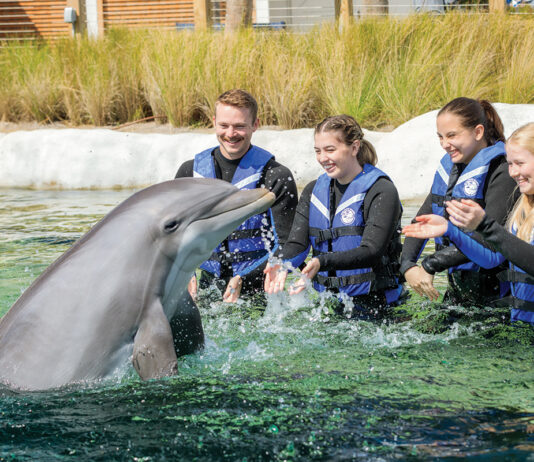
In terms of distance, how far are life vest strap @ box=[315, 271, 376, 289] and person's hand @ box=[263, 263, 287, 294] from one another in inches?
20.7

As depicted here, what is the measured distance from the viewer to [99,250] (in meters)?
3.82

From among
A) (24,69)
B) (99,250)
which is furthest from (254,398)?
(24,69)

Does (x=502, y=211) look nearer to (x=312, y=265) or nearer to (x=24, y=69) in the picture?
(x=312, y=265)

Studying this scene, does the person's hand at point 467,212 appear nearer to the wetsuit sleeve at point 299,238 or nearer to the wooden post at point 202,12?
the wetsuit sleeve at point 299,238

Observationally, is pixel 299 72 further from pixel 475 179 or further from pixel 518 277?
pixel 518 277

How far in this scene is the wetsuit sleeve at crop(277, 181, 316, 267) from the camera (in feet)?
17.1

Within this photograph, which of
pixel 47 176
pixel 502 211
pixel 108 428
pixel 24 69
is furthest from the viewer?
pixel 24 69

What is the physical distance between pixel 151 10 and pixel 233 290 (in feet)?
60.5

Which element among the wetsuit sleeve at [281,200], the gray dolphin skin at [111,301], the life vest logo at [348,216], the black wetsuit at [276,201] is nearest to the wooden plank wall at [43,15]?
the black wetsuit at [276,201]

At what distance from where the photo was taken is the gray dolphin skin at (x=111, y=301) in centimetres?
372

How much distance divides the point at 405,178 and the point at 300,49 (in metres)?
3.89

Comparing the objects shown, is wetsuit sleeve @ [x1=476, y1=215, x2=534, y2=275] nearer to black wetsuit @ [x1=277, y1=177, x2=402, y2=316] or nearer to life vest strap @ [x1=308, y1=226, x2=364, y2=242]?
black wetsuit @ [x1=277, y1=177, x2=402, y2=316]

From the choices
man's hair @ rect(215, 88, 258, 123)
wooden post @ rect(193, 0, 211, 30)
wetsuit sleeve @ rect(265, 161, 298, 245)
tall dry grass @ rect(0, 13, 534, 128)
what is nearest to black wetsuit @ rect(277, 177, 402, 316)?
wetsuit sleeve @ rect(265, 161, 298, 245)

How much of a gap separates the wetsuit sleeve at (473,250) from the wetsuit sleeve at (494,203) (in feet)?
0.80
